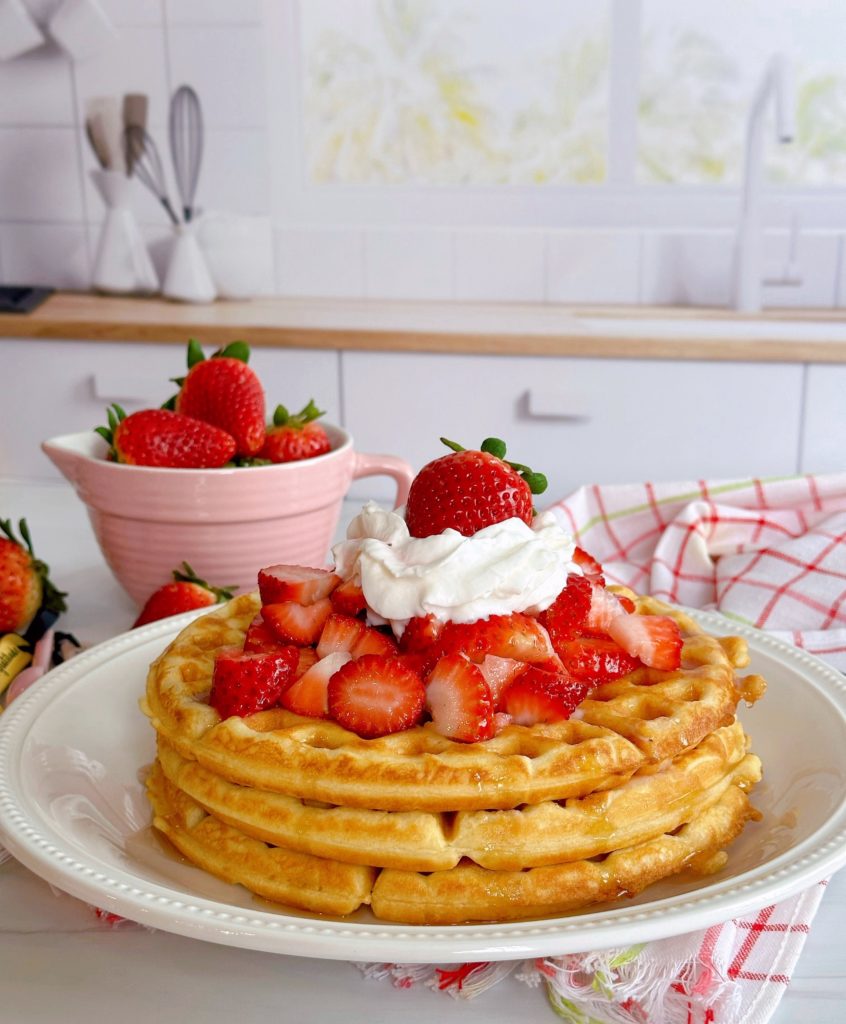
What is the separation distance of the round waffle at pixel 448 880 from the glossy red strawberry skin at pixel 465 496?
10.5 inches

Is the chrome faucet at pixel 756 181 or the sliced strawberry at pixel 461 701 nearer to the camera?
the sliced strawberry at pixel 461 701

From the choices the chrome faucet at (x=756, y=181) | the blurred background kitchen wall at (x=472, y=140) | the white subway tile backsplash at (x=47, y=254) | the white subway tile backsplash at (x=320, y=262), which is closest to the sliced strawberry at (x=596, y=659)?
the chrome faucet at (x=756, y=181)

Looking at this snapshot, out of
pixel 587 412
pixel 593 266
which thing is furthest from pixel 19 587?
pixel 593 266

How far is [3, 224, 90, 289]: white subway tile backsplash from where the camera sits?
315cm

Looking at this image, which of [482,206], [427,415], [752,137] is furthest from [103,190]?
[752,137]

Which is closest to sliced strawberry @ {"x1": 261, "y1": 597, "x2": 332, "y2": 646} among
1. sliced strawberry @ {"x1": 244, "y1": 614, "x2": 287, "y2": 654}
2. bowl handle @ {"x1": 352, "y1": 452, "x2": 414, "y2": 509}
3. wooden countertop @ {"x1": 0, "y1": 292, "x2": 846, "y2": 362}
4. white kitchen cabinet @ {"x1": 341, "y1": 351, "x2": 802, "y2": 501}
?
sliced strawberry @ {"x1": 244, "y1": 614, "x2": 287, "y2": 654}

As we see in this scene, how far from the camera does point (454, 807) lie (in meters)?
0.74

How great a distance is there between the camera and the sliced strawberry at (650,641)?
0.91 meters

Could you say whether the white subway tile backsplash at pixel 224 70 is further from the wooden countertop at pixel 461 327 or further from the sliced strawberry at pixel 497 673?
the sliced strawberry at pixel 497 673

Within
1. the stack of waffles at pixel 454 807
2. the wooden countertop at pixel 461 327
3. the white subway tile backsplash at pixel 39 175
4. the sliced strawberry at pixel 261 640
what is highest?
the white subway tile backsplash at pixel 39 175

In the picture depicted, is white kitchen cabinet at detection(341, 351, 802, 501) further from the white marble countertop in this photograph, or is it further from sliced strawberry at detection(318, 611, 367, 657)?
the white marble countertop

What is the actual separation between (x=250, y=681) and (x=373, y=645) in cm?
9

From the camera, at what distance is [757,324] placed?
8.30 feet

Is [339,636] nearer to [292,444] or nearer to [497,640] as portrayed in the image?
[497,640]
